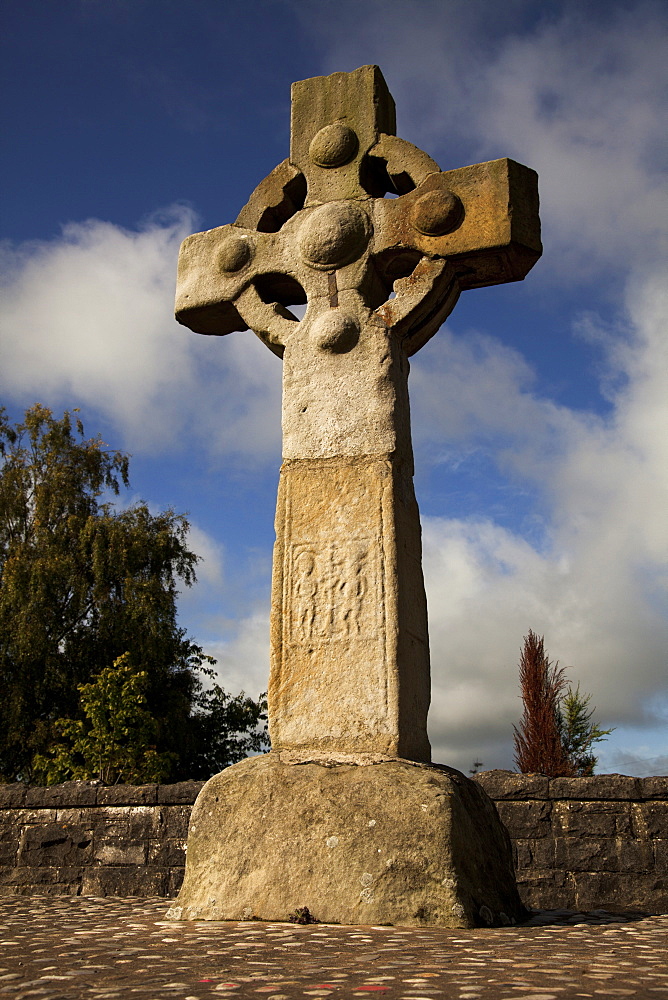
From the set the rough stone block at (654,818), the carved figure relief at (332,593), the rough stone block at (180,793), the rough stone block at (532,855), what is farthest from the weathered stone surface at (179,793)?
the rough stone block at (654,818)

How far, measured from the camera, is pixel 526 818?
5012 mm

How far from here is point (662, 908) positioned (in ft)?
15.1

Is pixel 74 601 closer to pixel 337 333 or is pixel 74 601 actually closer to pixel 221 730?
pixel 221 730

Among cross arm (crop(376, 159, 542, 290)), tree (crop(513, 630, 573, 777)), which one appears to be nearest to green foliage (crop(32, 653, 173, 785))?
tree (crop(513, 630, 573, 777))

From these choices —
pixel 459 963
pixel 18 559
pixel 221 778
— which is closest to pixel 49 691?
pixel 18 559

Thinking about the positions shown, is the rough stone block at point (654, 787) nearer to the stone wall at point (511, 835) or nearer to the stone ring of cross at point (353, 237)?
the stone wall at point (511, 835)

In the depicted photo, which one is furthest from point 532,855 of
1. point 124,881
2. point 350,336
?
point 350,336

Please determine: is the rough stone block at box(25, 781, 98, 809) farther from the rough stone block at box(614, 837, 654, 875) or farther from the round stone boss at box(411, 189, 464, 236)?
the round stone boss at box(411, 189, 464, 236)

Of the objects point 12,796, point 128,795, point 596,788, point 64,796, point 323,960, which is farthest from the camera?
point 12,796

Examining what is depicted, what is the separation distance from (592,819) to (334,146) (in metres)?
4.06

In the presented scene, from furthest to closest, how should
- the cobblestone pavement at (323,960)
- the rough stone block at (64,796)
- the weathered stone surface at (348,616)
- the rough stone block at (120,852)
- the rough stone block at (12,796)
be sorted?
the rough stone block at (12,796), the rough stone block at (64,796), the rough stone block at (120,852), the weathered stone surface at (348,616), the cobblestone pavement at (323,960)

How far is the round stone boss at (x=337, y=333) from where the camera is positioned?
4.59 meters

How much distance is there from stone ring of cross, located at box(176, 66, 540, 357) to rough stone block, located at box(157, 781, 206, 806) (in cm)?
267

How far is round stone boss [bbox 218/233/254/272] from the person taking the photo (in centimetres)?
514
